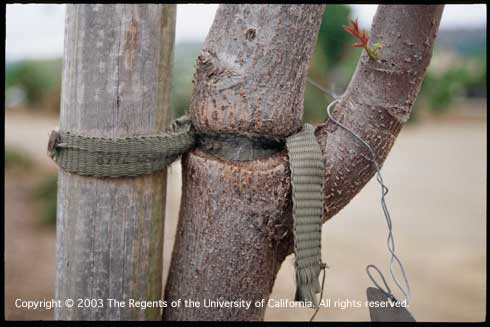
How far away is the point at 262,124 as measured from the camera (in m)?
1.27

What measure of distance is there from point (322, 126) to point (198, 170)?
1.11ft

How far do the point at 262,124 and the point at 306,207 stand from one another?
22cm

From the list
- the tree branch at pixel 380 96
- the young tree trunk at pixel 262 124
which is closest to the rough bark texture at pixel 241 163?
the young tree trunk at pixel 262 124

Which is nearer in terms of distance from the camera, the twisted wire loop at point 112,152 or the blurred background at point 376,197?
the twisted wire loop at point 112,152

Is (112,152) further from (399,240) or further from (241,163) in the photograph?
(399,240)

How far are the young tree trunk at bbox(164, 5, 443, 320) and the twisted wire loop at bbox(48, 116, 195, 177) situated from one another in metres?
0.08

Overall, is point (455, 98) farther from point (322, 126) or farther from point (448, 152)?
point (322, 126)

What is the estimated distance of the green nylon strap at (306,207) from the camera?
1.26 meters

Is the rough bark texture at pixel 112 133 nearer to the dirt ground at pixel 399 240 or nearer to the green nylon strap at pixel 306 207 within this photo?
the dirt ground at pixel 399 240

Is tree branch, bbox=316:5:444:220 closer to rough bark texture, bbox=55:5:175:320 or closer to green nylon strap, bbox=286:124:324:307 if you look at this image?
green nylon strap, bbox=286:124:324:307

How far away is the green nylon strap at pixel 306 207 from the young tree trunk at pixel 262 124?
0.04m

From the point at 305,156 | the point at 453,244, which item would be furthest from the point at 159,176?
the point at 453,244

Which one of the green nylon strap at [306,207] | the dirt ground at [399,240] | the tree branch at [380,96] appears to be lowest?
the dirt ground at [399,240]

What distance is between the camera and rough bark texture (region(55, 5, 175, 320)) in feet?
4.08
